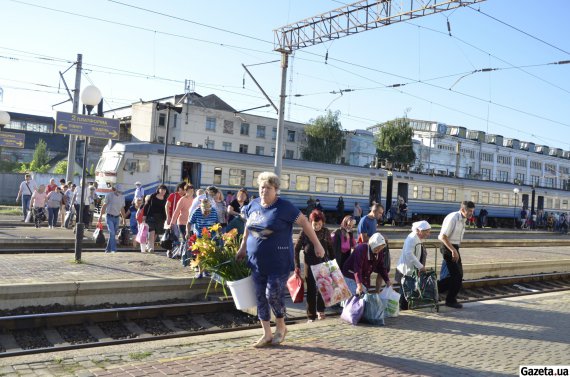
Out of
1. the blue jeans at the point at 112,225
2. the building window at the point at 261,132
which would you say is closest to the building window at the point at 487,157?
the building window at the point at 261,132

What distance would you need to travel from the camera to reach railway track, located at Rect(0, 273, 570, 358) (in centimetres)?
694

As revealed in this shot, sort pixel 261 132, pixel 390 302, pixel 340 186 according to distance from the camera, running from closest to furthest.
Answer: pixel 390 302 < pixel 340 186 < pixel 261 132

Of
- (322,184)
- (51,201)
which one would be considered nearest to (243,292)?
(51,201)

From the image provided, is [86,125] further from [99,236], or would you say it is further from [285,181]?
[285,181]

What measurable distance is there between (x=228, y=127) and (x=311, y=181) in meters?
29.2

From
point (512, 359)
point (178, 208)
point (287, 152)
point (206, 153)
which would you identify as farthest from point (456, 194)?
point (512, 359)

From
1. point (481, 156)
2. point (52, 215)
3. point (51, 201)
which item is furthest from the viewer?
point (481, 156)

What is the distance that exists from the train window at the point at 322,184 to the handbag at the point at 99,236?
1888 centimetres

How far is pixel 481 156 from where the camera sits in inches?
3329

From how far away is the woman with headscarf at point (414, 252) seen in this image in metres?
8.91

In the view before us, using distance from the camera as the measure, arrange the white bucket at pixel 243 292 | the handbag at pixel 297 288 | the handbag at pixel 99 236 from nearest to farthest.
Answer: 1. the white bucket at pixel 243 292
2. the handbag at pixel 297 288
3. the handbag at pixel 99 236

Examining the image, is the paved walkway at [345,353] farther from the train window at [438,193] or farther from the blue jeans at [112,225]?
the train window at [438,193]

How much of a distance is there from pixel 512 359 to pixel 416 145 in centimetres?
7055

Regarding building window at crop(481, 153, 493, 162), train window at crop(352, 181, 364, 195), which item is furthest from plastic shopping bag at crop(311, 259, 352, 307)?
building window at crop(481, 153, 493, 162)
